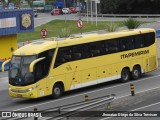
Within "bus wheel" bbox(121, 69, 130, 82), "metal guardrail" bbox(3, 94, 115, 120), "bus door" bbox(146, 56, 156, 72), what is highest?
"metal guardrail" bbox(3, 94, 115, 120)

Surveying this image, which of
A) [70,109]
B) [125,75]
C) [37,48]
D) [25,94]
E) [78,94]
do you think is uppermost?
[37,48]

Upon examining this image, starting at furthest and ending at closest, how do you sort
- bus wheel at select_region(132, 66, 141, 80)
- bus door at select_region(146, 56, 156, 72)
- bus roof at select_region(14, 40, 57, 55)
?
1. bus door at select_region(146, 56, 156, 72)
2. bus wheel at select_region(132, 66, 141, 80)
3. bus roof at select_region(14, 40, 57, 55)

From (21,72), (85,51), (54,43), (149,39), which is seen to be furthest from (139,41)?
(21,72)

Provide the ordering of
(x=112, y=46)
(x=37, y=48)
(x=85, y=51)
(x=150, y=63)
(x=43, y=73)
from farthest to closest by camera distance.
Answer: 1. (x=150, y=63)
2. (x=112, y=46)
3. (x=85, y=51)
4. (x=37, y=48)
5. (x=43, y=73)

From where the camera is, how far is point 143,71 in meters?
27.5

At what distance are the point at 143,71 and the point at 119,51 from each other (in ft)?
7.66

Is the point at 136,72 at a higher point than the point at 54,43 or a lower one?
lower

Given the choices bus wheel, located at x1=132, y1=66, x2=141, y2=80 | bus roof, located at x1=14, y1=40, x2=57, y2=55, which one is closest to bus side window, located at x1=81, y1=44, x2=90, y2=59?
bus roof, located at x1=14, y1=40, x2=57, y2=55

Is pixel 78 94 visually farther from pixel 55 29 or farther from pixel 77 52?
pixel 55 29

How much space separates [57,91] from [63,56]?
1.78 meters

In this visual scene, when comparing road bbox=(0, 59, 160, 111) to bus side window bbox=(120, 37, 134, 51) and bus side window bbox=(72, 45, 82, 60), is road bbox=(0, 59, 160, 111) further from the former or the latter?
bus side window bbox=(120, 37, 134, 51)

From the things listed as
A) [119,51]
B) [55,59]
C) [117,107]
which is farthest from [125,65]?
[117,107]

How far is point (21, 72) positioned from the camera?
22.0 m

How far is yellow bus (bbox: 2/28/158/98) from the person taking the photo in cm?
2202
